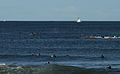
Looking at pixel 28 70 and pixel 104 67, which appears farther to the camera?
pixel 104 67

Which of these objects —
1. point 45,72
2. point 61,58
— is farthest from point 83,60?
point 45,72

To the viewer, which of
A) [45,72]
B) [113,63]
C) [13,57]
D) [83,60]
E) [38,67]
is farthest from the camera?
[13,57]

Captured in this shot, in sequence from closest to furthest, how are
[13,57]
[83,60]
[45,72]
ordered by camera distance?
[45,72]
[83,60]
[13,57]

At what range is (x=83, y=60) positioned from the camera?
6612 centimetres

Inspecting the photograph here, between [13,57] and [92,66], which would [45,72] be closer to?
[92,66]

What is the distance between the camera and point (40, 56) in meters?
72.7

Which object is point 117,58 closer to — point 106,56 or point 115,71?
point 106,56

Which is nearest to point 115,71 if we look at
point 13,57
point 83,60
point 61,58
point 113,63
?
point 113,63

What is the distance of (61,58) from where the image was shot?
70.0m

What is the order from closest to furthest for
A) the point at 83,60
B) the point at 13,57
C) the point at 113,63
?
the point at 113,63 < the point at 83,60 < the point at 13,57

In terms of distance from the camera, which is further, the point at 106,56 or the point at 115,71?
the point at 106,56

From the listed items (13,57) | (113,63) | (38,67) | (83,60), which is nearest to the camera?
(38,67)

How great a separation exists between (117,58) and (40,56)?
1353 centimetres

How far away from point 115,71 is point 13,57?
78.8 feet
